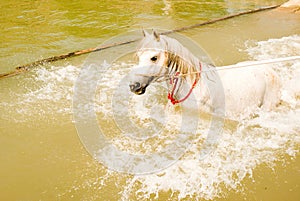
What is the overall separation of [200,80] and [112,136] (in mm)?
1887

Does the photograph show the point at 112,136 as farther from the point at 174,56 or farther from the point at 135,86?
the point at 174,56

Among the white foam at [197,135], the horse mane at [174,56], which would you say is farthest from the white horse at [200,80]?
the white foam at [197,135]

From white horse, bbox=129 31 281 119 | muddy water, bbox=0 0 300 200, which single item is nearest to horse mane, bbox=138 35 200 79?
white horse, bbox=129 31 281 119

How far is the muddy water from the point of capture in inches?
142

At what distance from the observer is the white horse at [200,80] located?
3625 millimetres

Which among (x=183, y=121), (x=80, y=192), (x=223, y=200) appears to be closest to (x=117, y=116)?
(x=183, y=121)

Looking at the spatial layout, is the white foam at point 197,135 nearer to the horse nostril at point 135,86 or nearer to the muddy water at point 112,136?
the muddy water at point 112,136

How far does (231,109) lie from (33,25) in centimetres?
892

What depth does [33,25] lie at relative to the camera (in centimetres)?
1018

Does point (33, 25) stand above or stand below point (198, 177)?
above

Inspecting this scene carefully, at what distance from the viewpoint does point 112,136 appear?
4.66 meters

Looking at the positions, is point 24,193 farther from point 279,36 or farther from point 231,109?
point 279,36

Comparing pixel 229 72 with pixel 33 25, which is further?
pixel 33 25

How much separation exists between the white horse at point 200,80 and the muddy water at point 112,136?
382 mm
